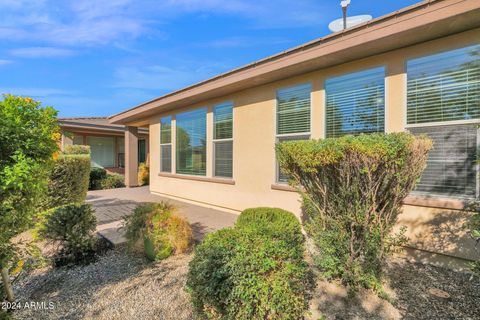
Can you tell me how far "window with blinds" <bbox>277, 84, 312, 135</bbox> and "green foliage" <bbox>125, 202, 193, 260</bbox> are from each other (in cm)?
308

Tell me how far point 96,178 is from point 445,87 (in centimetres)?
1424

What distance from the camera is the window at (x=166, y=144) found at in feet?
30.6

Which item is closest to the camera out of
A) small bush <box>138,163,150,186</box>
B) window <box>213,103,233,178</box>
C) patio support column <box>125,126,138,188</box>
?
window <box>213,103,233,178</box>

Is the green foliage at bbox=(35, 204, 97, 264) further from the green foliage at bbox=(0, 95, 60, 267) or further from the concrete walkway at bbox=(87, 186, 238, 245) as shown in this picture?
the green foliage at bbox=(0, 95, 60, 267)

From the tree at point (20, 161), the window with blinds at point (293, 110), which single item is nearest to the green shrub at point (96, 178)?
the window with blinds at point (293, 110)

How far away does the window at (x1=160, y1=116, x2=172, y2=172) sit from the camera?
9312 millimetres

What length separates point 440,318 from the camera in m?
2.45

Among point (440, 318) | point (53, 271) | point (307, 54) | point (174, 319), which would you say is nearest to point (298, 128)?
point (307, 54)

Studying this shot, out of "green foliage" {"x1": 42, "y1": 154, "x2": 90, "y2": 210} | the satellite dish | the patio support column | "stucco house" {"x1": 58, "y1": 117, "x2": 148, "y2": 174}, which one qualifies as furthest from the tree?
"stucco house" {"x1": 58, "y1": 117, "x2": 148, "y2": 174}

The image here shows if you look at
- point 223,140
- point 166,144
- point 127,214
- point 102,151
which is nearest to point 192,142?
point 223,140

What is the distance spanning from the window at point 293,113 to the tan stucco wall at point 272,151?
14cm

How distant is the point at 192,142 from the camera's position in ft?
27.1

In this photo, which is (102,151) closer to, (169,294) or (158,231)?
(158,231)

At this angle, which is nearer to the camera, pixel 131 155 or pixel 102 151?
pixel 131 155
